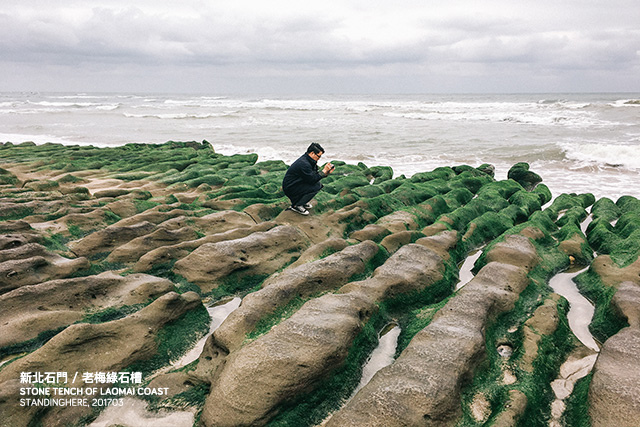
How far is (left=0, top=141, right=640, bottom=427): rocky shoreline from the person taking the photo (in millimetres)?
3387

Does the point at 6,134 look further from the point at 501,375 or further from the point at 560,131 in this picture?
the point at 560,131

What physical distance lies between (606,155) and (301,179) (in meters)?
15.3

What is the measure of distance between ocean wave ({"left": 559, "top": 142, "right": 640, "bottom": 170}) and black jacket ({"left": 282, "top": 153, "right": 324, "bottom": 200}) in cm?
1329

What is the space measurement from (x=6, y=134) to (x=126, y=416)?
32.0 metres

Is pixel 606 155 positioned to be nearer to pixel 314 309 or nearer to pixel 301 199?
pixel 301 199

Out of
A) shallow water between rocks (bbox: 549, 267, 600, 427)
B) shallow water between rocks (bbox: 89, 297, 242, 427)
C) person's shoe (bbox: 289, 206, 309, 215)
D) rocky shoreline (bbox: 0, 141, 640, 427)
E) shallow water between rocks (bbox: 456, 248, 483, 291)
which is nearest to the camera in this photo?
rocky shoreline (bbox: 0, 141, 640, 427)

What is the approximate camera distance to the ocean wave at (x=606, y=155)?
15.7 metres

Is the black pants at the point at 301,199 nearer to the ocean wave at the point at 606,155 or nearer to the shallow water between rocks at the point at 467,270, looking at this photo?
the shallow water between rocks at the point at 467,270

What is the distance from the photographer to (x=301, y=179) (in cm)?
802

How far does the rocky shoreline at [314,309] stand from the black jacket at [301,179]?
45 cm

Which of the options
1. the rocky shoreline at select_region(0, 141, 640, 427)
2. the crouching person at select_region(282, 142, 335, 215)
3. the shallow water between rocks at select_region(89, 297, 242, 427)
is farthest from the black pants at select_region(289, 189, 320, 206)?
the shallow water between rocks at select_region(89, 297, 242, 427)

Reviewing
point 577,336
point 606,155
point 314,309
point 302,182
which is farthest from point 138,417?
point 606,155

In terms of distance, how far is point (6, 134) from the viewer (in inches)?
1097

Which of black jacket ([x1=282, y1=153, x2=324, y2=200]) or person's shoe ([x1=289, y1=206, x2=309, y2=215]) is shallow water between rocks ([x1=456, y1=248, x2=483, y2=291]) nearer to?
person's shoe ([x1=289, y1=206, x2=309, y2=215])
